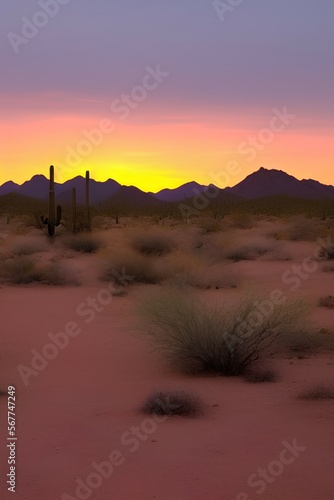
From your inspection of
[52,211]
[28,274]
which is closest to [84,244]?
[52,211]

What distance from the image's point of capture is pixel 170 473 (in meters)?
5.35

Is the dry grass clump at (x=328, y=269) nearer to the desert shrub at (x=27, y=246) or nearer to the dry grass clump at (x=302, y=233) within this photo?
the desert shrub at (x=27, y=246)

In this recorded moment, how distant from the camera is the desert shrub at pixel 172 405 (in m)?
6.79

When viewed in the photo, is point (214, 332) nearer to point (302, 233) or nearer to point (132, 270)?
point (132, 270)

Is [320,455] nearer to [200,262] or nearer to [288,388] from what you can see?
[288,388]

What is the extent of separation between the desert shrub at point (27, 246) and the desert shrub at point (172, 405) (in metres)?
17.0

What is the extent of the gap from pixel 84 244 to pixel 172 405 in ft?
61.4

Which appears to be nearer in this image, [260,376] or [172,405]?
[172,405]

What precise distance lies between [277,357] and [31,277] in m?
9.55

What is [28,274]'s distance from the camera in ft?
57.1

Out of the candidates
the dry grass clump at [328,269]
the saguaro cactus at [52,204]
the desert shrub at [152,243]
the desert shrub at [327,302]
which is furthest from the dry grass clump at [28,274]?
the saguaro cactus at [52,204]

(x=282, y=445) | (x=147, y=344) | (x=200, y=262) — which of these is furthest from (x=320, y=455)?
(x=200, y=262)

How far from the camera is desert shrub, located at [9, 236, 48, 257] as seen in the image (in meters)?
23.9

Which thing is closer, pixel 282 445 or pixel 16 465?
pixel 16 465
